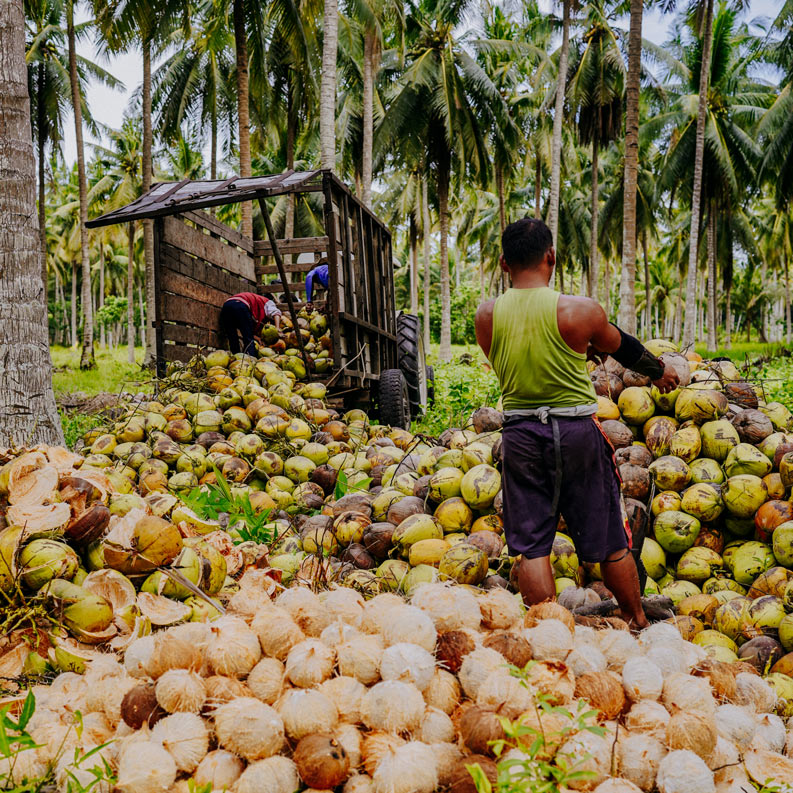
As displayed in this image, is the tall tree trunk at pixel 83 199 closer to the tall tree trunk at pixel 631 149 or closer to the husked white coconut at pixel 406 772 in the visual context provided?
the tall tree trunk at pixel 631 149

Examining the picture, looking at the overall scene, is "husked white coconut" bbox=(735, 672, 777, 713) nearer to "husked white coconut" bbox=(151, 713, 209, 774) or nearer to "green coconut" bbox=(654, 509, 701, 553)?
"green coconut" bbox=(654, 509, 701, 553)

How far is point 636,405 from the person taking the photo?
3.79m

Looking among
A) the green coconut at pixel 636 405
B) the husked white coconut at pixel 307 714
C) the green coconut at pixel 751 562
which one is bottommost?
the green coconut at pixel 751 562

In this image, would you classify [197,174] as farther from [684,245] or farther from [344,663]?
[344,663]

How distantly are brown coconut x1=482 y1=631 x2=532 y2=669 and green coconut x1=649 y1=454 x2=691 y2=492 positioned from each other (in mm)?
1888

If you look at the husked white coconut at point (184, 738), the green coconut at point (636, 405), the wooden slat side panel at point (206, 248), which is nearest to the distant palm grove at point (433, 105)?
the wooden slat side panel at point (206, 248)

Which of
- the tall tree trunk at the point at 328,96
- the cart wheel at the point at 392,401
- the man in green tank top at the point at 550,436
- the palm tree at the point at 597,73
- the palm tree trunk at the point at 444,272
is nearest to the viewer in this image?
the man in green tank top at the point at 550,436

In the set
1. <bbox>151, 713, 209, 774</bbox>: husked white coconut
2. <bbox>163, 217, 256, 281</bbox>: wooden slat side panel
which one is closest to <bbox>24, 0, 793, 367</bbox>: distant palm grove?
<bbox>163, 217, 256, 281</bbox>: wooden slat side panel

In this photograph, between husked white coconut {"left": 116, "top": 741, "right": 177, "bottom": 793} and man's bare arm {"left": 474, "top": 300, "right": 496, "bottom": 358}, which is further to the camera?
man's bare arm {"left": 474, "top": 300, "right": 496, "bottom": 358}

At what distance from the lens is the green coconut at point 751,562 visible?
3027mm

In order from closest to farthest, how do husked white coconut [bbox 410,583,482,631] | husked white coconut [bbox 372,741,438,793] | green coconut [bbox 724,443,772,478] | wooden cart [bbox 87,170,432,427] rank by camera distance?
husked white coconut [bbox 372,741,438,793], husked white coconut [bbox 410,583,482,631], green coconut [bbox 724,443,772,478], wooden cart [bbox 87,170,432,427]

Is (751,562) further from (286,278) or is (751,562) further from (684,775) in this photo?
(286,278)

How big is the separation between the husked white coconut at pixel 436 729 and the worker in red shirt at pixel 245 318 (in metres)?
5.72

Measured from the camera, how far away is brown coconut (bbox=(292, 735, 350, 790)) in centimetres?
140
